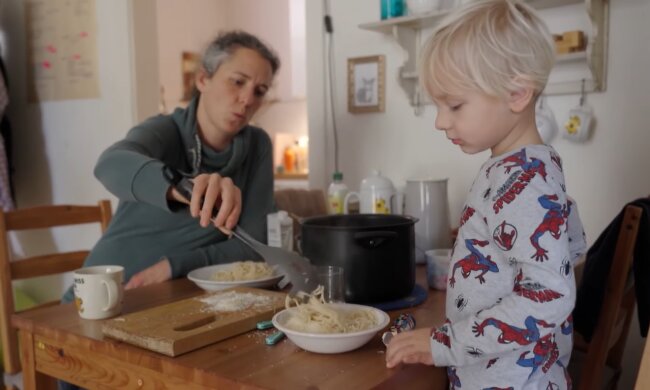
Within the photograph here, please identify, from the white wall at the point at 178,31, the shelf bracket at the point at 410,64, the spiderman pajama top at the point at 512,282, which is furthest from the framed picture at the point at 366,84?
the white wall at the point at 178,31

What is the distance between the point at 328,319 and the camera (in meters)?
0.84

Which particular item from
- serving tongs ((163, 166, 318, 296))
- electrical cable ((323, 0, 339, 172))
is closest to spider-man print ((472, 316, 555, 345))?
serving tongs ((163, 166, 318, 296))

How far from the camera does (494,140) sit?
839 mm

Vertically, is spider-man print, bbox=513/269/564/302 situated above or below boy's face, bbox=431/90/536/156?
below

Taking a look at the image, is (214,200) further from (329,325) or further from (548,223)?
(548,223)

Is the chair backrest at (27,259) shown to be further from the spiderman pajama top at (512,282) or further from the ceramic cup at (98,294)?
the spiderman pajama top at (512,282)

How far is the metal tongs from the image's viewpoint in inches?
40.7

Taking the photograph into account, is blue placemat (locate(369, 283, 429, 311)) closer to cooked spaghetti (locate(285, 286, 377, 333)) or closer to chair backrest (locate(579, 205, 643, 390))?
cooked spaghetti (locate(285, 286, 377, 333))

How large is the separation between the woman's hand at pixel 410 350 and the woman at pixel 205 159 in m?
0.72

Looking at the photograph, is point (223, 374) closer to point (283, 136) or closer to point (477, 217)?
point (477, 217)

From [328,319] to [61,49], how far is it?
8.02 ft

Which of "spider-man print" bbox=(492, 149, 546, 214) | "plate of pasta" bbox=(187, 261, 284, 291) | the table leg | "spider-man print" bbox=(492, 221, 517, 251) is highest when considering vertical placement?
"spider-man print" bbox=(492, 149, 546, 214)

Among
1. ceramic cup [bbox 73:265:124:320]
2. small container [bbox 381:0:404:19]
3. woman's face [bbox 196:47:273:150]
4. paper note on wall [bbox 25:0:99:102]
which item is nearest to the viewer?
ceramic cup [bbox 73:265:124:320]

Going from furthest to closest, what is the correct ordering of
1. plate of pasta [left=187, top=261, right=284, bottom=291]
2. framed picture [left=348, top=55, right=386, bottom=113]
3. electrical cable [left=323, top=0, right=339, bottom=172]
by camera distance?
electrical cable [left=323, top=0, right=339, bottom=172]
framed picture [left=348, top=55, right=386, bottom=113]
plate of pasta [left=187, top=261, right=284, bottom=291]
